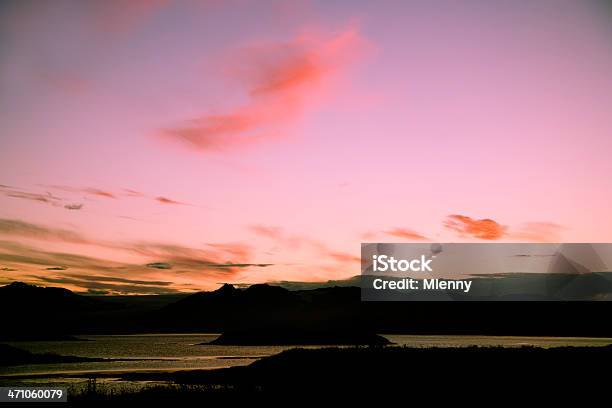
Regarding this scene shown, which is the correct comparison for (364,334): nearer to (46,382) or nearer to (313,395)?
(46,382)

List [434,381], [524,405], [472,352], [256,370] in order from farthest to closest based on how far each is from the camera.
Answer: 1. [256,370]
2. [472,352]
3. [434,381]
4. [524,405]

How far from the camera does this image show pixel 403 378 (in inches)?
1759

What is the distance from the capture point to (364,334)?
18975 centimetres

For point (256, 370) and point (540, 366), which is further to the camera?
point (256, 370)

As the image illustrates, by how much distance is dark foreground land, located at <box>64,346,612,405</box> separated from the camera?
39000 mm

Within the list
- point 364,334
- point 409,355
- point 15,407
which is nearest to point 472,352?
point 409,355

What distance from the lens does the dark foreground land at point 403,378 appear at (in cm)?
3900

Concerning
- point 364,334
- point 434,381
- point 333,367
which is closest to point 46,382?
point 333,367

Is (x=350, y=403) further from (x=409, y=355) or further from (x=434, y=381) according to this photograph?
(x=409, y=355)

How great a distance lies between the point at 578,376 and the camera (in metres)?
43.4

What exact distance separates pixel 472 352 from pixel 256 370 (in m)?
19.3

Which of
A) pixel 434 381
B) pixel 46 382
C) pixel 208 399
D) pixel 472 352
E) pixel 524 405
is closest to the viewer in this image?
pixel 524 405

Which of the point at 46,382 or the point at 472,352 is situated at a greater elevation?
the point at 472,352

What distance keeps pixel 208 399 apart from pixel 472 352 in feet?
83.3
